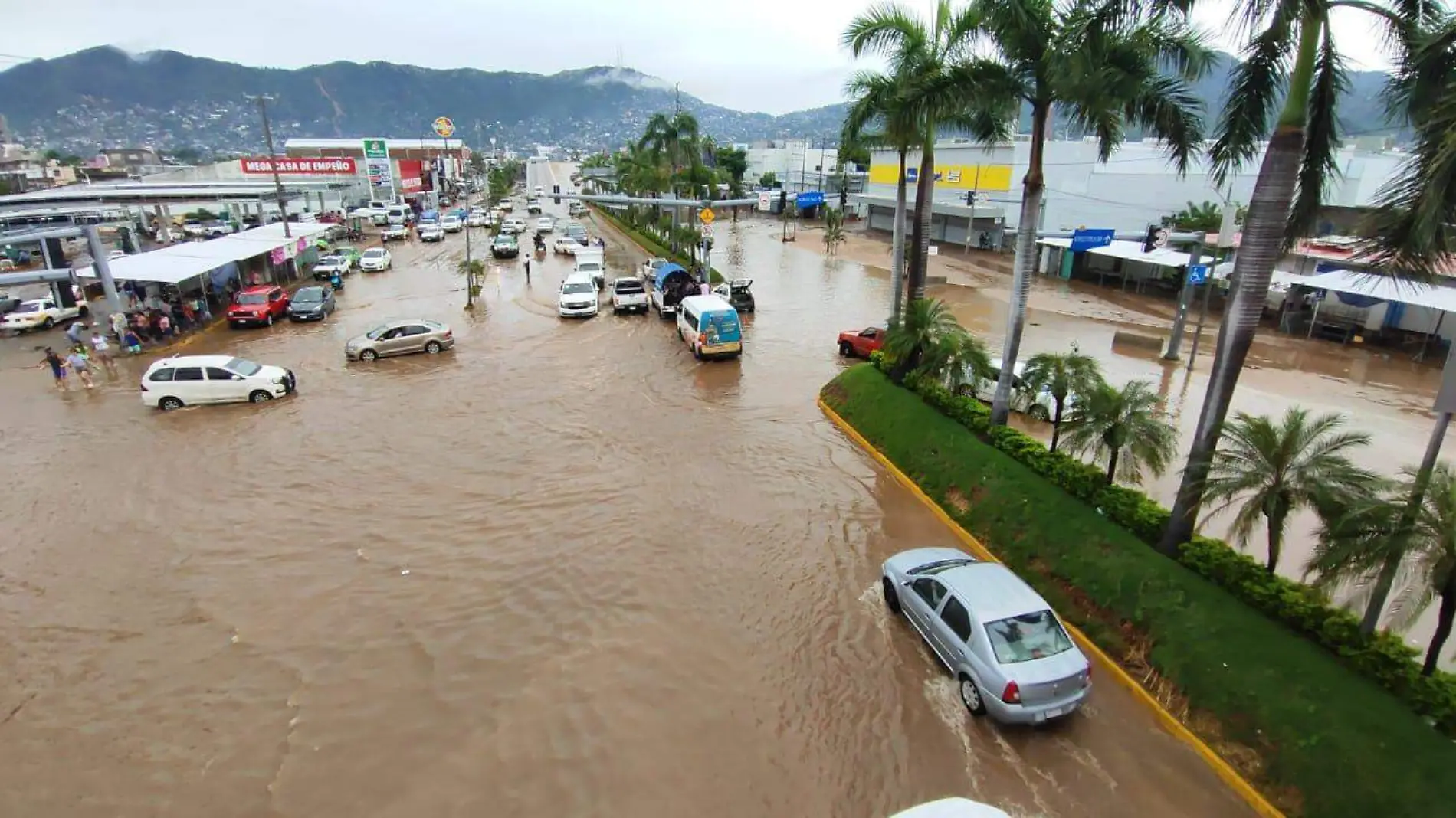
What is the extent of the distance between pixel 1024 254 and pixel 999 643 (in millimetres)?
8515

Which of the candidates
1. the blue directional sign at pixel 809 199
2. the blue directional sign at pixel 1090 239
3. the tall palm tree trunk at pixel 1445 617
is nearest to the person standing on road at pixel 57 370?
the tall palm tree trunk at pixel 1445 617

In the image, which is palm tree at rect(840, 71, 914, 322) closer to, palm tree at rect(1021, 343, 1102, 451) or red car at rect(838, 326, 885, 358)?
red car at rect(838, 326, 885, 358)

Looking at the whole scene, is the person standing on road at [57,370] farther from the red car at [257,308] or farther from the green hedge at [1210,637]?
the green hedge at [1210,637]

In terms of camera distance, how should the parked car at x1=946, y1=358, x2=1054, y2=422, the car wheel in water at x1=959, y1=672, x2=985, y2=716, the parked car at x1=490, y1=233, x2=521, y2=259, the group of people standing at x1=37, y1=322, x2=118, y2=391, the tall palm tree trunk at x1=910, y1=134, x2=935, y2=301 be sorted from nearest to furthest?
1. the car wheel in water at x1=959, y1=672, x2=985, y2=716
2. the parked car at x1=946, y1=358, x2=1054, y2=422
3. the tall palm tree trunk at x1=910, y1=134, x2=935, y2=301
4. the group of people standing at x1=37, y1=322, x2=118, y2=391
5. the parked car at x1=490, y1=233, x2=521, y2=259

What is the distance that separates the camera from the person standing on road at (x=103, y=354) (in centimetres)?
2355

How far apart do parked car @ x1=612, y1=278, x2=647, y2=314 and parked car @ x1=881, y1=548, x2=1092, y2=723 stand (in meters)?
23.9

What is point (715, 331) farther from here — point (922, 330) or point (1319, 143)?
point (1319, 143)

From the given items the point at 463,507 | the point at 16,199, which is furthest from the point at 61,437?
the point at 16,199

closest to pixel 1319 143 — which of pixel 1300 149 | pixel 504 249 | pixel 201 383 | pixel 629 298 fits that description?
pixel 1300 149

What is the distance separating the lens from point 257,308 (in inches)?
1175

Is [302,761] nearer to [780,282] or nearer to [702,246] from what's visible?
[702,246]

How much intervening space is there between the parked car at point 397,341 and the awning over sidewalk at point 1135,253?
31936 millimetres

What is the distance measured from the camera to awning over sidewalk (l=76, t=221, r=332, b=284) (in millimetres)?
27094

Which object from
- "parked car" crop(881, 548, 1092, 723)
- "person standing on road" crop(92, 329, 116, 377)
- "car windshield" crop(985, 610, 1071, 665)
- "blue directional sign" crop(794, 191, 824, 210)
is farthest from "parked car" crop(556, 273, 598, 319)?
"blue directional sign" crop(794, 191, 824, 210)
